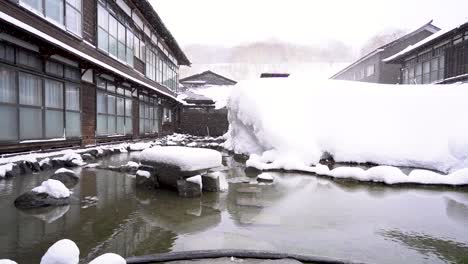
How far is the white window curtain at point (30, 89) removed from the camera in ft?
23.4

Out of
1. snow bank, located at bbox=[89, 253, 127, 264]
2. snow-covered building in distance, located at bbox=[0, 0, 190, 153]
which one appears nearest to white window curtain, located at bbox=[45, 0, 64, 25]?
snow-covered building in distance, located at bbox=[0, 0, 190, 153]

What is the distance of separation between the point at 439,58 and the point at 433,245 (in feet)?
62.7

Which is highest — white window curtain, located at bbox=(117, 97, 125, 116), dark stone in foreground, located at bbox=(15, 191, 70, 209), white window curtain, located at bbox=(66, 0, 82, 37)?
white window curtain, located at bbox=(66, 0, 82, 37)

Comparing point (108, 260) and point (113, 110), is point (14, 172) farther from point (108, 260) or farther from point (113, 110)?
point (113, 110)

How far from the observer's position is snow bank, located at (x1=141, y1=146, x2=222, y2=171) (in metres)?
5.20

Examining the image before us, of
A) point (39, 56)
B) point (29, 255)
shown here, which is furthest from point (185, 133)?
point (29, 255)

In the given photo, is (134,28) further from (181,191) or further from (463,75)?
(463,75)

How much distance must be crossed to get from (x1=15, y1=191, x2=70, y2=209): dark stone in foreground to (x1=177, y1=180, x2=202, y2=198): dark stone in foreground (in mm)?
1822

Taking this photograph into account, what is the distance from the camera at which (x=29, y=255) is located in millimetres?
2846

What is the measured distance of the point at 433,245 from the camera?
11.2 ft

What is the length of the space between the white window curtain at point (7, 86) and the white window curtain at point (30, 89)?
9.8 inches

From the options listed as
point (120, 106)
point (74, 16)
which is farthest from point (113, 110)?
point (74, 16)

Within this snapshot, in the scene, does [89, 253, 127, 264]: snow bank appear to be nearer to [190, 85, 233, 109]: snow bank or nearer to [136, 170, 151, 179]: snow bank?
[136, 170, 151, 179]: snow bank

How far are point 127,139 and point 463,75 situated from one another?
56.4 feet
